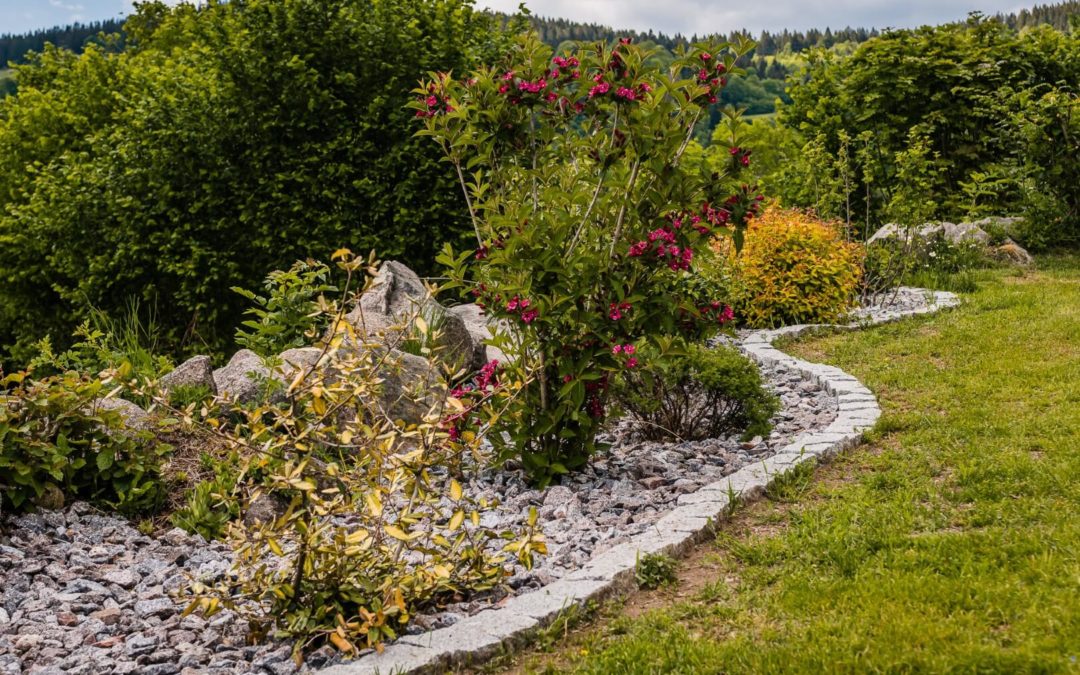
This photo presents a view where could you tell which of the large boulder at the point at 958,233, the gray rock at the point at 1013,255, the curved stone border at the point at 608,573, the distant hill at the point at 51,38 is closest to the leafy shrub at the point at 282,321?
the curved stone border at the point at 608,573

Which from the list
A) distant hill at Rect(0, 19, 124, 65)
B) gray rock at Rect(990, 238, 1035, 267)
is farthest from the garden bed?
distant hill at Rect(0, 19, 124, 65)

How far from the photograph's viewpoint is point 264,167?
9.25 metres

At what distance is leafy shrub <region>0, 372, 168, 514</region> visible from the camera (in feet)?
12.7

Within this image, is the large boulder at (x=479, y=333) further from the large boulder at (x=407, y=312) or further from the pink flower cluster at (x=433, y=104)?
the pink flower cluster at (x=433, y=104)

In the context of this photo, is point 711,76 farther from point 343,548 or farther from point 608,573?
point 343,548

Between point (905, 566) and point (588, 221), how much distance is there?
2015 mm

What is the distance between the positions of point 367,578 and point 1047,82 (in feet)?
42.0

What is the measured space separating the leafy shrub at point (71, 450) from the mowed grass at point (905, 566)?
218cm

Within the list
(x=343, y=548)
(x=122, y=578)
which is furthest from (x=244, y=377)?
(x=343, y=548)

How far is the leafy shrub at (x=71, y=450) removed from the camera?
3.88 metres

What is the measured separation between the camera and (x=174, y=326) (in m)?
10.3

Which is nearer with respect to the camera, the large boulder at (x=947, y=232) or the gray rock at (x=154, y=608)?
the gray rock at (x=154, y=608)

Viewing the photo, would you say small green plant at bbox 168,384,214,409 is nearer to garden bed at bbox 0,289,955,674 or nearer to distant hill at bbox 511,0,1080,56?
garden bed at bbox 0,289,955,674

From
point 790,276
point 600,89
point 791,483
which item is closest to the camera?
point 600,89
